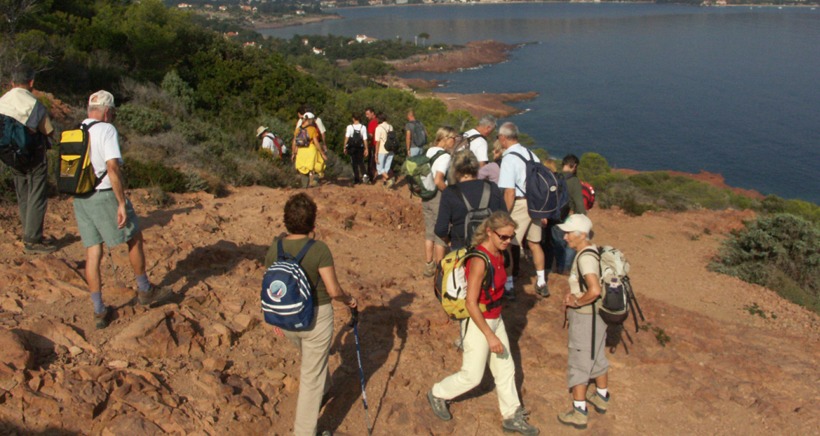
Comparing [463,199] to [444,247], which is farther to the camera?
[444,247]

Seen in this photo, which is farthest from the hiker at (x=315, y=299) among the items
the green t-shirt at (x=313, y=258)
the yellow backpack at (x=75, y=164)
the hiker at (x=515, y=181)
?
the hiker at (x=515, y=181)

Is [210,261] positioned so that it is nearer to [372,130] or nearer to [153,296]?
[153,296]

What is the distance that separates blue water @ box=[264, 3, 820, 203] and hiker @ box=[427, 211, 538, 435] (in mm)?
42693

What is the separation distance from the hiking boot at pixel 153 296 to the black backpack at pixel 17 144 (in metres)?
1.74

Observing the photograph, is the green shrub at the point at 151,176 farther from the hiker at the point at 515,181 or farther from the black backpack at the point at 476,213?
the black backpack at the point at 476,213

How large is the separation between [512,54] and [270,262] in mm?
115586

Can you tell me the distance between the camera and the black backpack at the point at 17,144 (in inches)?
209

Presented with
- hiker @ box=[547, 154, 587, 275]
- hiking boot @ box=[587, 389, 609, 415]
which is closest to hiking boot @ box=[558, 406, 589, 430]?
hiking boot @ box=[587, 389, 609, 415]

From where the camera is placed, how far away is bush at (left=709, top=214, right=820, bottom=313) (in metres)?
9.78

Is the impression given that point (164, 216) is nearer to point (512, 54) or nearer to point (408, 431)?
point (408, 431)

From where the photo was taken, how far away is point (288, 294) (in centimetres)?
352

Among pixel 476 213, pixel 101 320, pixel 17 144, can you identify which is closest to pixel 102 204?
pixel 101 320

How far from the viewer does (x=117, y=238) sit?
4.56 meters

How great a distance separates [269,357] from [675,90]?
79054mm
